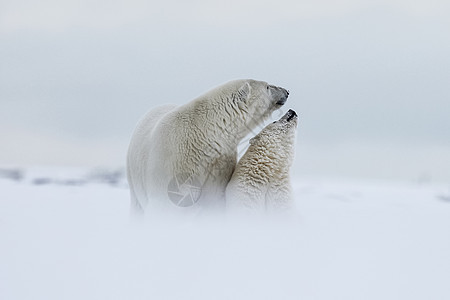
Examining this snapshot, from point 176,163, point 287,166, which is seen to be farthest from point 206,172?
point 287,166

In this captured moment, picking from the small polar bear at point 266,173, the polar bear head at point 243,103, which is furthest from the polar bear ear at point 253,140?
the polar bear head at point 243,103

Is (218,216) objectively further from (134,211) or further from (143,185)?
(134,211)

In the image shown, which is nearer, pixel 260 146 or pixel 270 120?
pixel 260 146

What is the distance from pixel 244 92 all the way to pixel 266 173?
2.05ft

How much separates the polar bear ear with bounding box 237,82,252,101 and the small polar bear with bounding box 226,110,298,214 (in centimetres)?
29

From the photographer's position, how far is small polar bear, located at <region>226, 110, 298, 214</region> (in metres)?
3.54

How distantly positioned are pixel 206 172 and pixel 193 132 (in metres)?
0.30

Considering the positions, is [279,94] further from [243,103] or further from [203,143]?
[203,143]

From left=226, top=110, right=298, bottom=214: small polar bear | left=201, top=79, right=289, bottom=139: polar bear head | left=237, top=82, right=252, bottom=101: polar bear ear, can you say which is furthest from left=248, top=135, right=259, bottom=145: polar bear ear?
left=237, top=82, right=252, bottom=101: polar bear ear

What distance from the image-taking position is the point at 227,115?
3875 mm

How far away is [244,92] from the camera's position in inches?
153

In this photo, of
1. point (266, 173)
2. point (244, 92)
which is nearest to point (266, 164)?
point (266, 173)

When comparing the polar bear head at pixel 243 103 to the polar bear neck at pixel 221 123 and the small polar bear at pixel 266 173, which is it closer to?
the polar bear neck at pixel 221 123

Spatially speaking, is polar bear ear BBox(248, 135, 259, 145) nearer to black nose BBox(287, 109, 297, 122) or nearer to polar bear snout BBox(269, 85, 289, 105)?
black nose BBox(287, 109, 297, 122)
